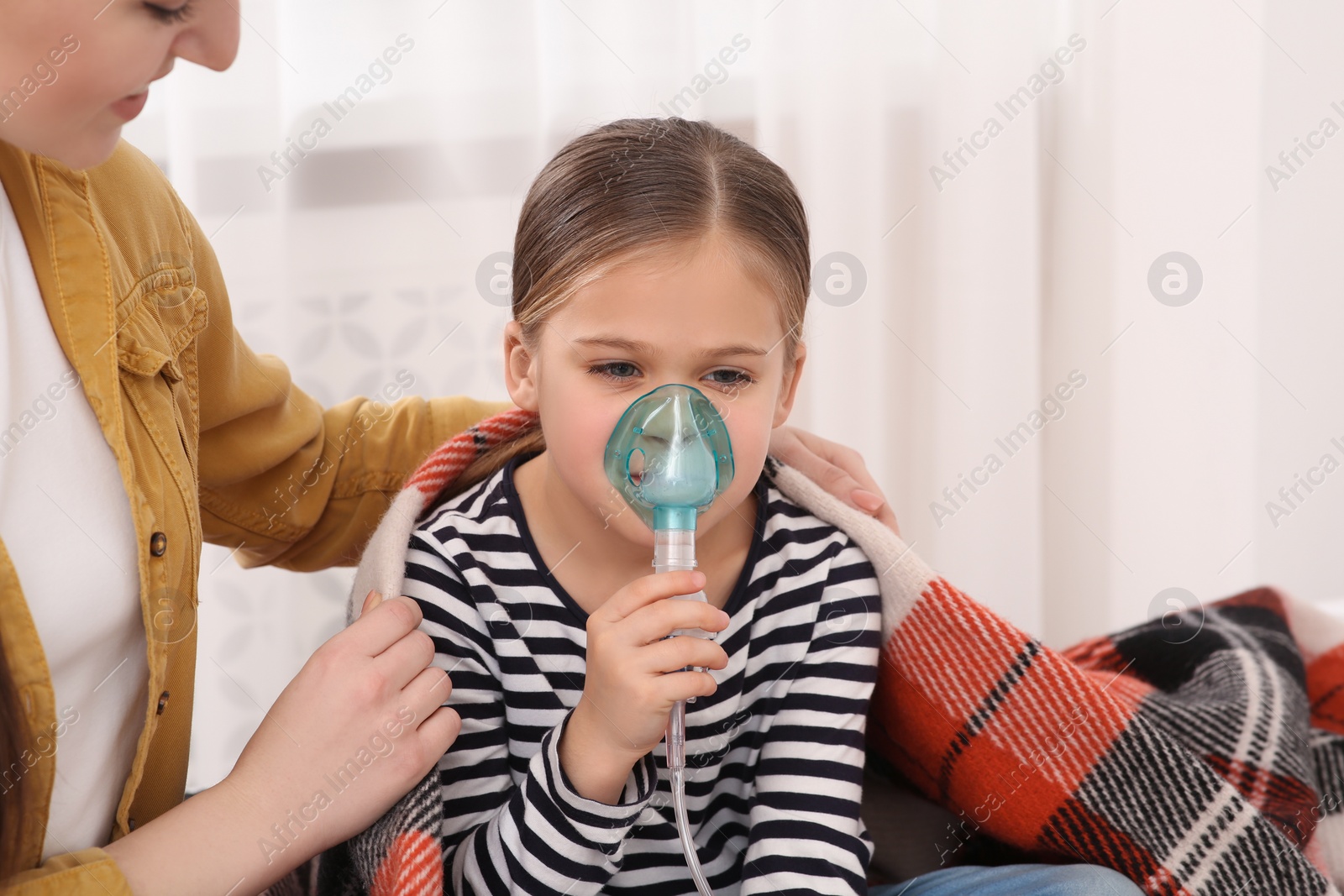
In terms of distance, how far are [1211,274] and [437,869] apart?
132 cm

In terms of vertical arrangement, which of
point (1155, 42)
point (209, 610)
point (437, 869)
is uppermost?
point (1155, 42)

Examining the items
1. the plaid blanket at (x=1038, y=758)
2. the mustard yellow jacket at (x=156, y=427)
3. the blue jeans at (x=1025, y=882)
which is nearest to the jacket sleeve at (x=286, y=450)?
the mustard yellow jacket at (x=156, y=427)

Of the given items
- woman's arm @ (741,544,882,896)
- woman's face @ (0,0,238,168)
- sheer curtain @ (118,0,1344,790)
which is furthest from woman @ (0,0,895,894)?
sheer curtain @ (118,0,1344,790)

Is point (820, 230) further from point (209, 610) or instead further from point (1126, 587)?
point (209, 610)

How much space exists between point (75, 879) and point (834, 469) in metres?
0.62

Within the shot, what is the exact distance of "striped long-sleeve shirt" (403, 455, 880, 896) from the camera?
2.49 feet

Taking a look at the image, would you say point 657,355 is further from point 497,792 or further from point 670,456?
point 497,792

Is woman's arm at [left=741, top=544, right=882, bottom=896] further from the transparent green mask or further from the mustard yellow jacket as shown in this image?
the mustard yellow jacket

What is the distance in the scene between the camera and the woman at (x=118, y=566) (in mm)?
575

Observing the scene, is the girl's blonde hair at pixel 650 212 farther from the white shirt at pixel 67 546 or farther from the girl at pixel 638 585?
the white shirt at pixel 67 546

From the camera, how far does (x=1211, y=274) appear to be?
1500 mm

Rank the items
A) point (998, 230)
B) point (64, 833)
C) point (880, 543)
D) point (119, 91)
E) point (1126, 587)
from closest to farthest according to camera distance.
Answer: point (119, 91)
point (64, 833)
point (880, 543)
point (998, 230)
point (1126, 587)

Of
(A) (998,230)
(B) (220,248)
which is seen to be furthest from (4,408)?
(A) (998,230)

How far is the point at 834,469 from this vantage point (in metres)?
0.92
